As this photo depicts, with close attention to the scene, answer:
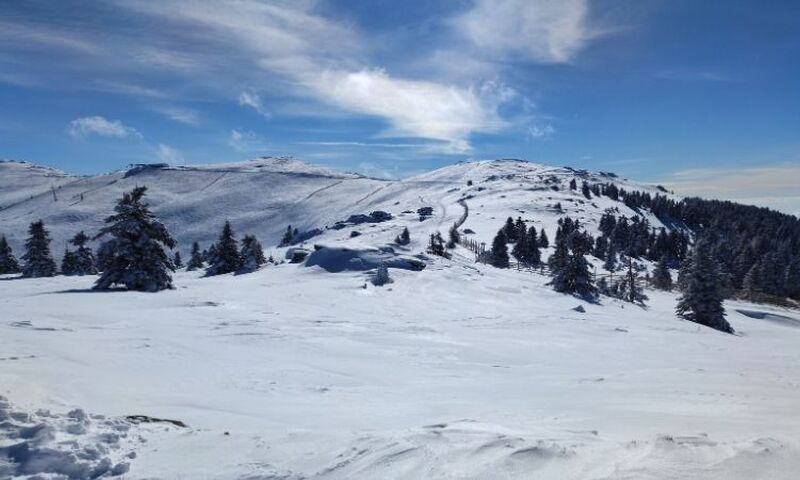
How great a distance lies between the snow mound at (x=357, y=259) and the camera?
33.2 m

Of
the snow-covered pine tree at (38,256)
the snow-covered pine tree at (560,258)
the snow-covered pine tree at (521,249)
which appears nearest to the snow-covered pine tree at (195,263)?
the snow-covered pine tree at (38,256)

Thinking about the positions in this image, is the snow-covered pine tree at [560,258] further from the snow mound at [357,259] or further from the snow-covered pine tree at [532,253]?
the snow-covered pine tree at [532,253]

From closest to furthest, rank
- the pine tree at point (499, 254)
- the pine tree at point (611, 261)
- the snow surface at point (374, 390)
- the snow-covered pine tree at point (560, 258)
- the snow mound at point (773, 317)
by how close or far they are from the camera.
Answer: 1. the snow surface at point (374, 390)
2. the snow-covered pine tree at point (560, 258)
3. the snow mound at point (773, 317)
4. the pine tree at point (499, 254)
5. the pine tree at point (611, 261)

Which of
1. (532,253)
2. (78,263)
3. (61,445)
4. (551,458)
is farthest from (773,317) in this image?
(78,263)

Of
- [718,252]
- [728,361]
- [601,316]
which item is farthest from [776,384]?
[718,252]

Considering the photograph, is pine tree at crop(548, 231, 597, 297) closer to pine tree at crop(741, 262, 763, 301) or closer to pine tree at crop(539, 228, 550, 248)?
pine tree at crop(741, 262, 763, 301)

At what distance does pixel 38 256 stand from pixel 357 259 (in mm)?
33610

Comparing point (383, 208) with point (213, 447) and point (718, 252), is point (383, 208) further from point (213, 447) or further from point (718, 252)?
point (213, 447)

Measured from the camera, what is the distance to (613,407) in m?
7.79

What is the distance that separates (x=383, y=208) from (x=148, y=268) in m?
174

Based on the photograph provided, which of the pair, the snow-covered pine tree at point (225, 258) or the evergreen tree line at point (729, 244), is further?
the evergreen tree line at point (729, 244)

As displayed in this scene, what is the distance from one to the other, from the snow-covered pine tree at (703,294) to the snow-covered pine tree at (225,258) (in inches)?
1477

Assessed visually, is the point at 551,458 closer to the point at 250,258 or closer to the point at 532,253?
the point at 250,258

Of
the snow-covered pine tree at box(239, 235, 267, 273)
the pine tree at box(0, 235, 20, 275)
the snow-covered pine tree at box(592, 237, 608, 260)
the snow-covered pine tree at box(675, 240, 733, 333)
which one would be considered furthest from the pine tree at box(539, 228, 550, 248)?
the pine tree at box(0, 235, 20, 275)
